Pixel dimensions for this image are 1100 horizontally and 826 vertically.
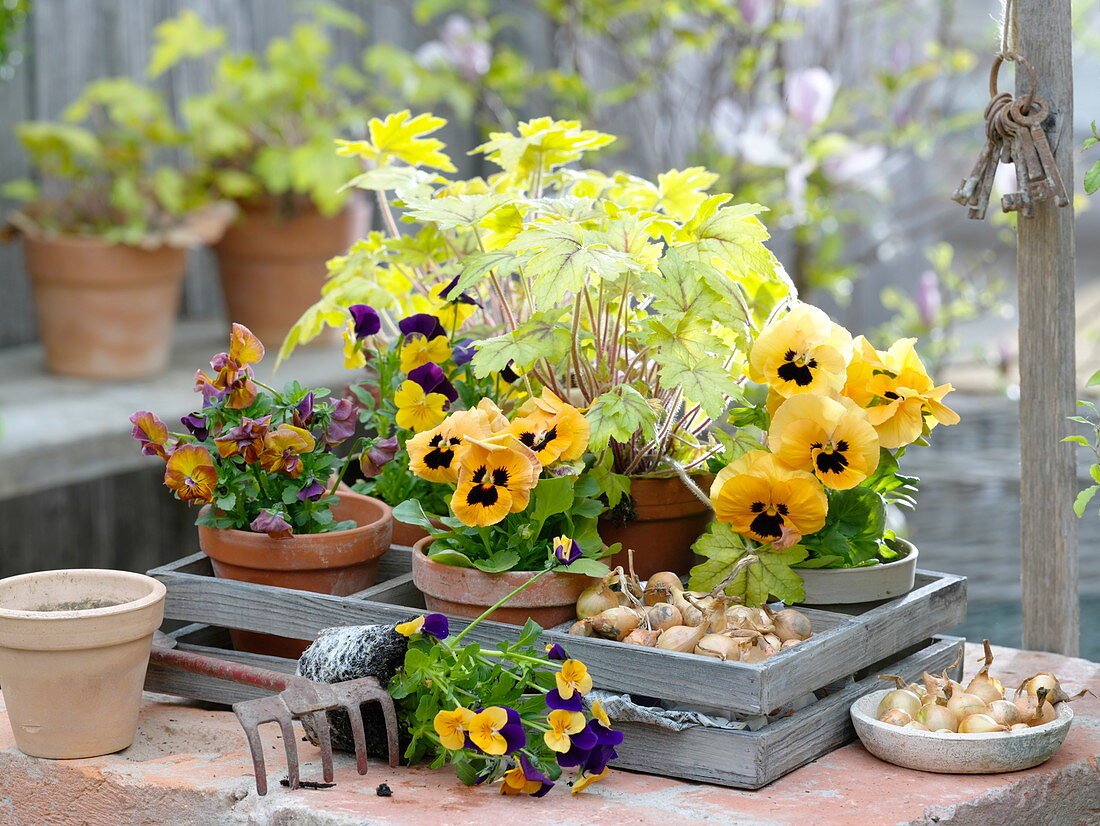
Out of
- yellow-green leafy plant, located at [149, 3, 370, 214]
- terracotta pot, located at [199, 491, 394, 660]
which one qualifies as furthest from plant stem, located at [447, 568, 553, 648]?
yellow-green leafy plant, located at [149, 3, 370, 214]

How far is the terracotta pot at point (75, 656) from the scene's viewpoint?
1367mm

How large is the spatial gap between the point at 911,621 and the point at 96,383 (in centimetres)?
268

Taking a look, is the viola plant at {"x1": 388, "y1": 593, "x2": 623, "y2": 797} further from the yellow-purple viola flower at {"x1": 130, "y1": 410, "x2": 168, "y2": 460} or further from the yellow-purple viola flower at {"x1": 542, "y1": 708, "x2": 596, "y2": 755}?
the yellow-purple viola flower at {"x1": 130, "y1": 410, "x2": 168, "y2": 460}

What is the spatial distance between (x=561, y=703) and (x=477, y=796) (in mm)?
131

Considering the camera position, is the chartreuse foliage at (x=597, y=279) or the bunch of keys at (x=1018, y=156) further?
the bunch of keys at (x=1018, y=156)

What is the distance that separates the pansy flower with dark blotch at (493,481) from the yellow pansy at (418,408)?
0.88 ft

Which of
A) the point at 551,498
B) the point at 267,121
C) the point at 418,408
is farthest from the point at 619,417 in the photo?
the point at 267,121

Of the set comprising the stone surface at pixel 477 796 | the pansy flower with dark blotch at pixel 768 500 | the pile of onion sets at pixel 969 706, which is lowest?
the stone surface at pixel 477 796

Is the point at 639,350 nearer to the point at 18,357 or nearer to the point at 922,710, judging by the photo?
the point at 922,710

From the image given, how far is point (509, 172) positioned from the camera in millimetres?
1809

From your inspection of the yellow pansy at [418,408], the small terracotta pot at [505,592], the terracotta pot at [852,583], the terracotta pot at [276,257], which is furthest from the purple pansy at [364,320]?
the terracotta pot at [276,257]

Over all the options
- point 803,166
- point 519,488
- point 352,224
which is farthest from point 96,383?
point 519,488

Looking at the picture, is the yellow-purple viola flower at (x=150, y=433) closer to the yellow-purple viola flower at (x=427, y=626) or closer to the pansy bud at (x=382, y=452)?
the pansy bud at (x=382, y=452)

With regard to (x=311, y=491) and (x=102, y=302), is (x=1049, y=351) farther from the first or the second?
(x=102, y=302)
